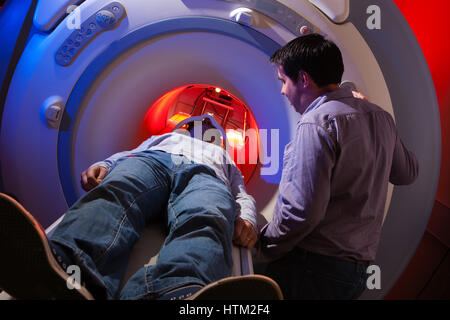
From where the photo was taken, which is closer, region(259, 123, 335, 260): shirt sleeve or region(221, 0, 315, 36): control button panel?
region(259, 123, 335, 260): shirt sleeve

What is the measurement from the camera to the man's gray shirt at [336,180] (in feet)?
2.79

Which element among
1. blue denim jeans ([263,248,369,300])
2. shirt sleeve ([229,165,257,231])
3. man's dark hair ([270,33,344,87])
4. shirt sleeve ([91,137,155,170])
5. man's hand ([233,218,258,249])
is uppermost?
man's dark hair ([270,33,344,87])

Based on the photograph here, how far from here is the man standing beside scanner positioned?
85 cm

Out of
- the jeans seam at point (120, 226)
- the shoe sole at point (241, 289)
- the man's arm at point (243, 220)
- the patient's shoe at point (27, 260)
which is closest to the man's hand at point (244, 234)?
the man's arm at point (243, 220)

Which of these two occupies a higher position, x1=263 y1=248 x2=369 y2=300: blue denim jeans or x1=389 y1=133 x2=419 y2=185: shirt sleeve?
x1=389 y1=133 x2=419 y2=185: shirt sleeve

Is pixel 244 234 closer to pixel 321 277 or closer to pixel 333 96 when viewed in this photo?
pixel 321 277

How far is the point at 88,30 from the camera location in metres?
1.18

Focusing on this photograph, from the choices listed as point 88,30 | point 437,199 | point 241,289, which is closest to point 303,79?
point 241,289

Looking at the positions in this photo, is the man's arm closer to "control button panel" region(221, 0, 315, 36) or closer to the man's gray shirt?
the man's gray shirt

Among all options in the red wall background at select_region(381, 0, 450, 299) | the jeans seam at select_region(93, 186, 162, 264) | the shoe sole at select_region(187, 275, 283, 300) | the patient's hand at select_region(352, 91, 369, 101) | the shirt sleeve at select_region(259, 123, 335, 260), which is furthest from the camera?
the red wall background at select_region(381, 0, 450, 299)

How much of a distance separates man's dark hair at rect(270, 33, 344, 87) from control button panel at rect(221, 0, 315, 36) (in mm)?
168

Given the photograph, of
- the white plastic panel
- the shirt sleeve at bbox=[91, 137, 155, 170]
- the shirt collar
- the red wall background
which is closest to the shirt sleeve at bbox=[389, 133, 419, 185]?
the shirt collar

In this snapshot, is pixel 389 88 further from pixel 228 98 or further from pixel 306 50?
pixel 228 98

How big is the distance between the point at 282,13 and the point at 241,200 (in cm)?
66
